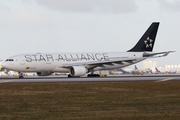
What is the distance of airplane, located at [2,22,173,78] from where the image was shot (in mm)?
40406

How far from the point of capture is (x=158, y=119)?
10.0 m

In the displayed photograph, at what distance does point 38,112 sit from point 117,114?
10.6 ft

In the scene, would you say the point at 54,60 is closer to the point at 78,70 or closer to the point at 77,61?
the point at 77,61

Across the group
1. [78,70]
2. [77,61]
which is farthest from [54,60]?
[78,70]

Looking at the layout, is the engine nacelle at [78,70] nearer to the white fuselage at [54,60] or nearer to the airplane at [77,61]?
the airplane at [77,61]

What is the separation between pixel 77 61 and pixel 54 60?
3.62m

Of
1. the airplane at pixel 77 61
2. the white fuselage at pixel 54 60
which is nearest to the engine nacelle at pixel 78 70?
the airplane at pixel 77 61

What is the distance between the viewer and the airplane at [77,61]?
40406 millimetres

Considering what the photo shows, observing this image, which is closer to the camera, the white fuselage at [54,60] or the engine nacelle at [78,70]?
the engine nacelle at [78,70]

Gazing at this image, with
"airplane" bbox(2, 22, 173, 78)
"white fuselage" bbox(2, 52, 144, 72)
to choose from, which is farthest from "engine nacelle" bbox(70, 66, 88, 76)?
"white fuselage" bbox(2, 52, 144, 72)

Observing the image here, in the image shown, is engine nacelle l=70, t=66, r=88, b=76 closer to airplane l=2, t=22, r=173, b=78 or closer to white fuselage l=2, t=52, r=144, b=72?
airplane l=2, t=22, r=173, b=78

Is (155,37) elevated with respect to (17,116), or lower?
elevated

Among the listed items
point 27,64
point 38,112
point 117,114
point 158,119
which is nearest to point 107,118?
point 117,114

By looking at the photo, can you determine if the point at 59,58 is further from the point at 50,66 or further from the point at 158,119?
the point at 158,119
